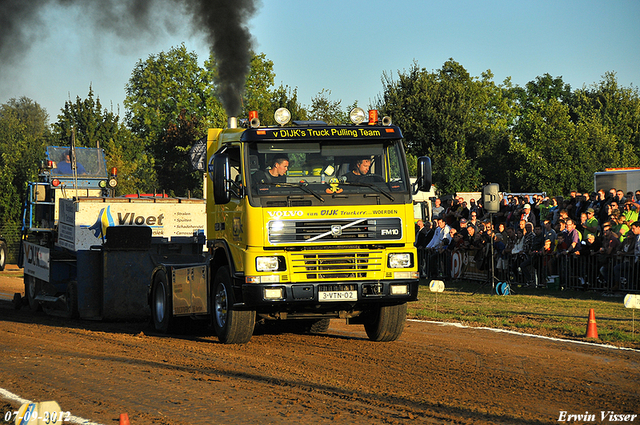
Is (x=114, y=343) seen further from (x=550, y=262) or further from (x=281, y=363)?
(x=550, y=262)

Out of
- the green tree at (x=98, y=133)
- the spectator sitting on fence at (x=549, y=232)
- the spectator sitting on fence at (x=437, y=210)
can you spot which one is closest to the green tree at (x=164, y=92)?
the green tree at (x=98, y=133)

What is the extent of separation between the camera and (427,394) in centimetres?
738

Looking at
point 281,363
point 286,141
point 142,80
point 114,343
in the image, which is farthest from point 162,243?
point 142,80

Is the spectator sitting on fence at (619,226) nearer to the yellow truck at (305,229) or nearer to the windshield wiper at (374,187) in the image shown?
the yellow truck at (305,229)

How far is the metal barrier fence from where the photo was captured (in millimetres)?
17719

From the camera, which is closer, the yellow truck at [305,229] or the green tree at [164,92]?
the yellow truck at [305,229]

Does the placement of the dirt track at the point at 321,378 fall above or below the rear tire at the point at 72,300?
below

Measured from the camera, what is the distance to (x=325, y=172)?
34.4ft

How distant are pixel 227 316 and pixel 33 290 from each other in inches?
322

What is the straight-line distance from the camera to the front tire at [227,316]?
35.1 ft

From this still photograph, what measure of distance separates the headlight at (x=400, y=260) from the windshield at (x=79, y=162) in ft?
51.8

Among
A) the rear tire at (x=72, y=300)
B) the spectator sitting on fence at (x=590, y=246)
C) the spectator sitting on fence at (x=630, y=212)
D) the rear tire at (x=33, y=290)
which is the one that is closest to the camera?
the rear tire at (x=72, y=300)

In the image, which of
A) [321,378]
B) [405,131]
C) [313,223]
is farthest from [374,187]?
[405,131]

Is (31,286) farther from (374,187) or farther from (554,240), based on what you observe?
(554,240)
